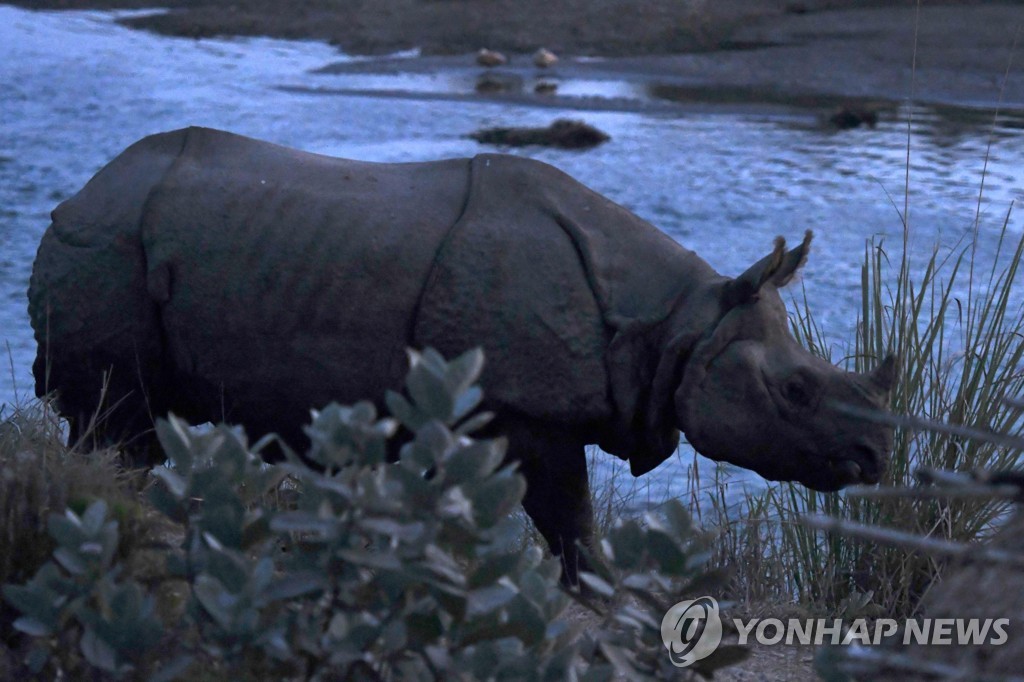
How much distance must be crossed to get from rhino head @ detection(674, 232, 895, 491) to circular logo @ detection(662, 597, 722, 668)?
0.96 metres

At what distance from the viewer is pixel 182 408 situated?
4625mm

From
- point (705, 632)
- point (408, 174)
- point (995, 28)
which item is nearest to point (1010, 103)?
point (995, 28)

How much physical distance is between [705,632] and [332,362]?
1625 mm

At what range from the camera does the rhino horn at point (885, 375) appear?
400cm

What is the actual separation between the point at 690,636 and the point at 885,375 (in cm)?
122

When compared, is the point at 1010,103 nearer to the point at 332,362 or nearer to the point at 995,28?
the point at 995,28

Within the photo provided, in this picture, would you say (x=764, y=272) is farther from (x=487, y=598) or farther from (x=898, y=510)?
(x=487, y=598)

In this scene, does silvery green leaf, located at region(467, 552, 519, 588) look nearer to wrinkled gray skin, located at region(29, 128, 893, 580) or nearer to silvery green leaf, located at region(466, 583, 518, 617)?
silvery green leaf, located at region(466, 583, 518, 617)

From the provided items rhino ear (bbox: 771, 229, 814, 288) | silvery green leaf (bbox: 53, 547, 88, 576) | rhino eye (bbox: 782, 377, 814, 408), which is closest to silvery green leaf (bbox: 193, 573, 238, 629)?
silvery green leaf (bbox: 53, 547, 88, 576)

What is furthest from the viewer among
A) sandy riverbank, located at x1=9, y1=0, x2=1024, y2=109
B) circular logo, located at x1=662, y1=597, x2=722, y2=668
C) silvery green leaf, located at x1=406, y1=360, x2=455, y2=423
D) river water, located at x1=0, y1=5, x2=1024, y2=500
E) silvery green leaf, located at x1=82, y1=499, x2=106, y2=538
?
sandy riverbank, located at x1=9, y1=0, x2=1024, y2=109

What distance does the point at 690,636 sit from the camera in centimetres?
→ 313

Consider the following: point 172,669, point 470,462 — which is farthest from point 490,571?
point 172,669

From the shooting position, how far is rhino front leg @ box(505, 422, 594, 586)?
421 cm

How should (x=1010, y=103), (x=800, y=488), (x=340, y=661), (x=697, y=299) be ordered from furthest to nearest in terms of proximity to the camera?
(x=1010, y=103)
(x=800, y=488)
(x=697, y=299)
(x=340, y=661)
